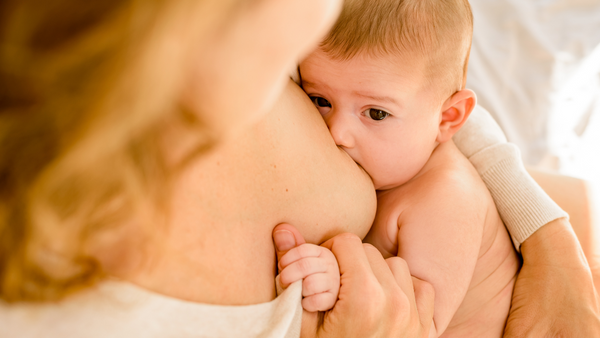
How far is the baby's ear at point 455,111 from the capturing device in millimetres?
1091

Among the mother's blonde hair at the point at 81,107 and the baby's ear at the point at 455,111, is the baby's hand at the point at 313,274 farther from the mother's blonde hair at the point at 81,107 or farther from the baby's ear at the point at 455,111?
the baby's ear at the point at 455,111

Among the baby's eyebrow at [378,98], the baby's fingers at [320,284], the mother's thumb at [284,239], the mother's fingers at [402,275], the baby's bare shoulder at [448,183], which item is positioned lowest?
the mother's fingers at [402,275]

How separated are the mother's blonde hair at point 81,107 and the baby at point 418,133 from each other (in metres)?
0.56

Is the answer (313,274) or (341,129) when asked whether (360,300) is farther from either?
(341,129)

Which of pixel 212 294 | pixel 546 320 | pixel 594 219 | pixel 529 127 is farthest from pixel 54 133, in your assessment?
pixel 529 127

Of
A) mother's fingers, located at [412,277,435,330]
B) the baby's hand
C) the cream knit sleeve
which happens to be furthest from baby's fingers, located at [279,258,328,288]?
the cream knit sleeve

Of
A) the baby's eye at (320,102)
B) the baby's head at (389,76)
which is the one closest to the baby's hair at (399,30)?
the baby's head at (389,76)

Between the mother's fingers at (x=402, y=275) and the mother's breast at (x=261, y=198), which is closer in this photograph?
the mother's breast at (x=261, y=198)

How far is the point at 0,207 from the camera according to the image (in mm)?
458

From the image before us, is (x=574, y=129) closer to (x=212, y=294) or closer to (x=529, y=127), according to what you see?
(x=529, y=127)

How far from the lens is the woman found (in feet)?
1.24

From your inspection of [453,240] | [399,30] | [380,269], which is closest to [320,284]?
[380,269]

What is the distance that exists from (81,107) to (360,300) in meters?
0.55

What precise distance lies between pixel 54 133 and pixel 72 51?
3.6 inches
